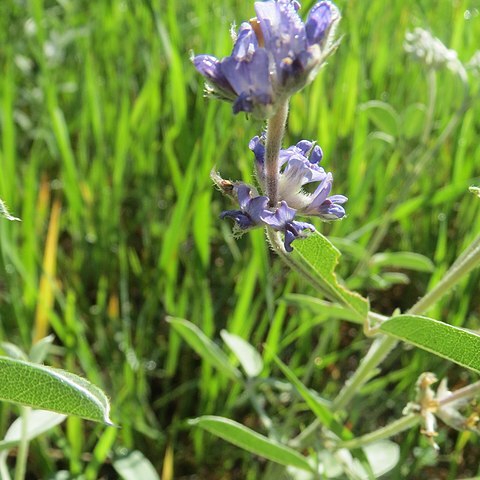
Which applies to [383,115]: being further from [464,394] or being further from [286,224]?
[286,224]

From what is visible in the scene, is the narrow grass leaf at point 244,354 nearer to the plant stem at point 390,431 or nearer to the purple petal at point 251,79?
the plant stem at point 390,431

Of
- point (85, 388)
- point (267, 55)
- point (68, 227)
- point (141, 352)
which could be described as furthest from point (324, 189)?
point (68, 227)

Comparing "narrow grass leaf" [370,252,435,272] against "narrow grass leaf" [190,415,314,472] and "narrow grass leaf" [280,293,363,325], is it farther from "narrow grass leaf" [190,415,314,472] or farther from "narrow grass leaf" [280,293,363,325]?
"narrow grass leaf" [190,415,314,472]

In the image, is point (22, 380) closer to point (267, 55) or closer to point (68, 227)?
point (267, 55)

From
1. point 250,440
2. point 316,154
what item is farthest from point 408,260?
point 316,154

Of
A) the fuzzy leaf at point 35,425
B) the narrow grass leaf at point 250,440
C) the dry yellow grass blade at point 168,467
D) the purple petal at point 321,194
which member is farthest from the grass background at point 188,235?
the purple petal at point 321,194

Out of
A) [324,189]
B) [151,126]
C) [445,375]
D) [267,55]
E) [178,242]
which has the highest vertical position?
[267,55]
